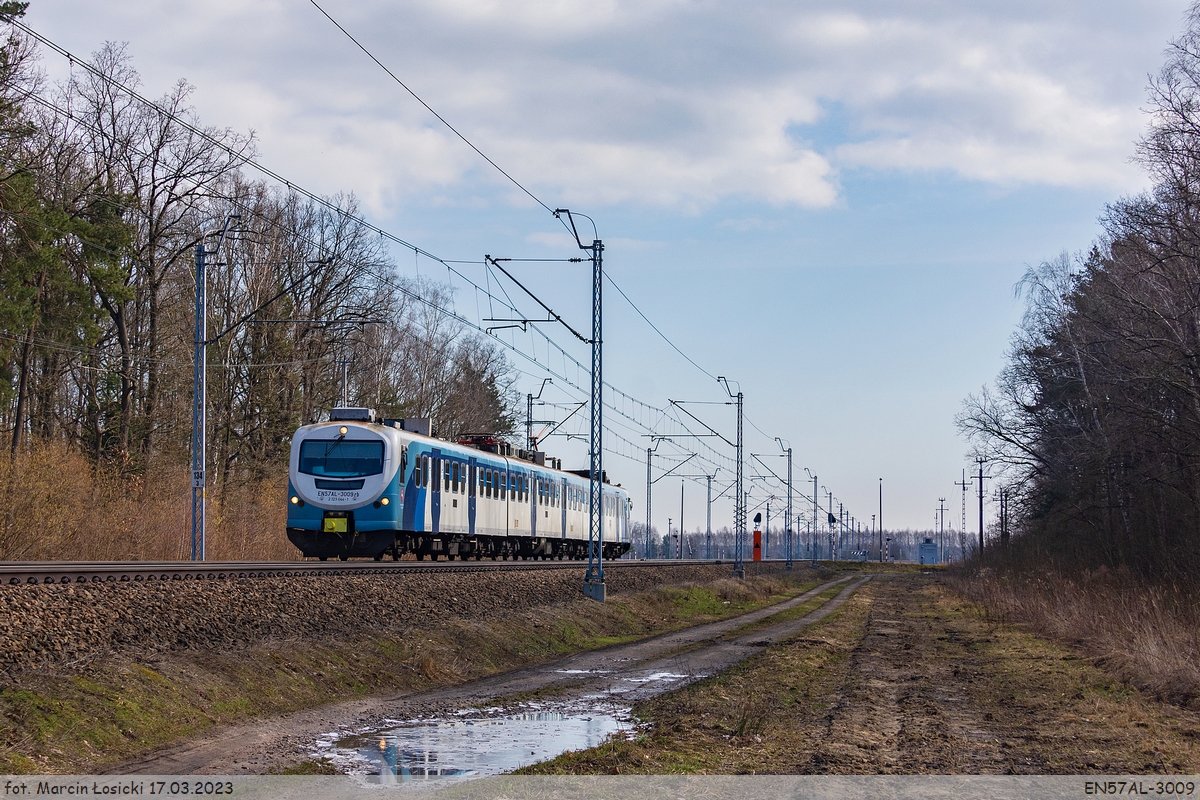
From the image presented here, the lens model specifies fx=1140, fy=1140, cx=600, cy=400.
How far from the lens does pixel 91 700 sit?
31.6 ft

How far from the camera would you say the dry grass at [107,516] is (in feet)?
85.8

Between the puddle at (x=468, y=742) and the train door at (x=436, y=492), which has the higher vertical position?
the train door at (x=436, y=492)

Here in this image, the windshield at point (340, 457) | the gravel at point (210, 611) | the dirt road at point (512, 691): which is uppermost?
the windshield at point (340, 457)

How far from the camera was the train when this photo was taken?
26.1m

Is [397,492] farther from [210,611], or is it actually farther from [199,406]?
[210,611]

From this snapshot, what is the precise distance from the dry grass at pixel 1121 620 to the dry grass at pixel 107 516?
842 inches

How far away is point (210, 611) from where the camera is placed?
13586 mm

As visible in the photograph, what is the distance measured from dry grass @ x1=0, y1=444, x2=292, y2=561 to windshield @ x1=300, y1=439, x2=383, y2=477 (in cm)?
576

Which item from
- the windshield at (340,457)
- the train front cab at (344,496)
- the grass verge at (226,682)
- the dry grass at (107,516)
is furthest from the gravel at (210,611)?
the dry grass at (107,516)

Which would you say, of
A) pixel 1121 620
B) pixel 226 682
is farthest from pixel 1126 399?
pixel 226 682

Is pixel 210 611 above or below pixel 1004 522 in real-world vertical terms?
above

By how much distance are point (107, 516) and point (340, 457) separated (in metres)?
6.85

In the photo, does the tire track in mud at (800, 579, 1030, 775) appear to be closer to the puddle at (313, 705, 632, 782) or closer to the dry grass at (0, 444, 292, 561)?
the puddle at (313, 705, 632, 782)

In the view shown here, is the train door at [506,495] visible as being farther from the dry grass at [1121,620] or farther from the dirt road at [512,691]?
the dry grass at [1121,620]
